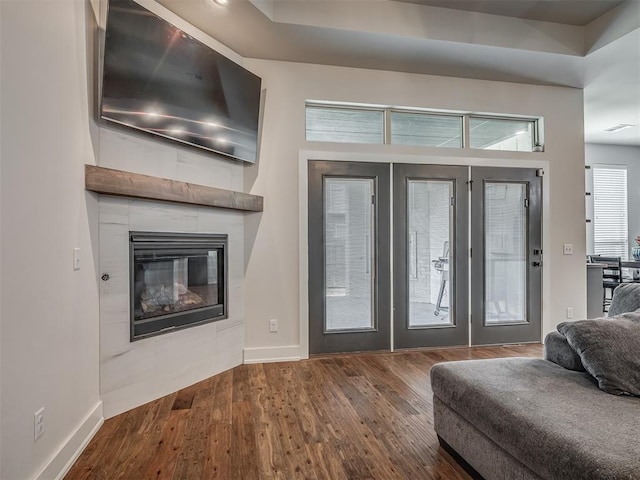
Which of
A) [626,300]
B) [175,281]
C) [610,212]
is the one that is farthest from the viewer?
[610,212]

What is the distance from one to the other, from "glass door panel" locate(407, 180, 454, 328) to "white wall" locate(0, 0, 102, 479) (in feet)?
9.23

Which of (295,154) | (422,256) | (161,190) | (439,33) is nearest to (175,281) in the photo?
(161,190)

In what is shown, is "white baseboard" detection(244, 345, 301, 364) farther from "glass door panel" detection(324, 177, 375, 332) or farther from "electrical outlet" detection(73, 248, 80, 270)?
"electrical outlet" detection(73, 248, 80, 270)

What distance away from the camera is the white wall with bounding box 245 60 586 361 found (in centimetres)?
353

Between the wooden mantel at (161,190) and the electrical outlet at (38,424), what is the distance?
119 centimetres

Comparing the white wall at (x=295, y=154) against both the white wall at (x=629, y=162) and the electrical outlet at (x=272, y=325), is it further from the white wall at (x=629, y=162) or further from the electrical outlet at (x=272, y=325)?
the white wall at (x=629, y=162)

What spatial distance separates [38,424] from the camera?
5.41 feet

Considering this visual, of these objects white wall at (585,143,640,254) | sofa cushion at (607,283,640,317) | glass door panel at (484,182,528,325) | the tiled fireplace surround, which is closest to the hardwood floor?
the tiled fireplace surround

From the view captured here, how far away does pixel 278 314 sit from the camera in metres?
3.57

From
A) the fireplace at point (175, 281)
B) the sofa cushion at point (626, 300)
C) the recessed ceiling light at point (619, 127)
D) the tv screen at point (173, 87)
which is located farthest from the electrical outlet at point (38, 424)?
the recessed ceiling light at point (619, 127)

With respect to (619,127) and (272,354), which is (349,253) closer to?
(272,354)

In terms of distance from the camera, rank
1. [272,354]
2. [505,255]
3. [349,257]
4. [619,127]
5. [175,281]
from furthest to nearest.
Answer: [619,127] < [505,255] < [349,257] < [272,354] < [175,281]

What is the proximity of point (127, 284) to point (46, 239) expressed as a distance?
33.5 inches

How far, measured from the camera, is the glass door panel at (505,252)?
399cm
